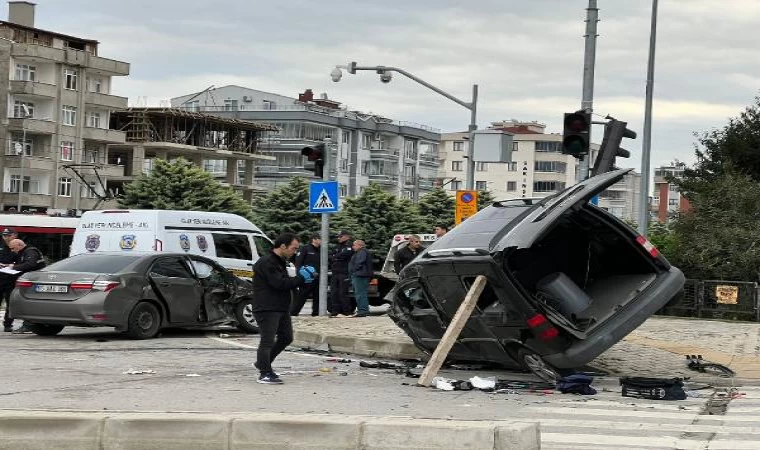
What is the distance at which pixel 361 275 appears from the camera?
23016 millimetres

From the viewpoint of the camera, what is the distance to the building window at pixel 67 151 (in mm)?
82250

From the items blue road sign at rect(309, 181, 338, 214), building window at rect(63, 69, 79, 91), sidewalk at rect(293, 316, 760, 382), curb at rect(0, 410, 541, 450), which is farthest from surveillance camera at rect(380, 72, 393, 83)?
building window at rect(63, 69, 79, 91)

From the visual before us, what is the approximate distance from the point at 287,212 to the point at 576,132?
146 feet

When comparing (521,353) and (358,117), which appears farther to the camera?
(358,117)

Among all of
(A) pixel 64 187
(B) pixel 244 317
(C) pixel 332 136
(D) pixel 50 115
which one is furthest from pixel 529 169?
(B) pixel 244 317

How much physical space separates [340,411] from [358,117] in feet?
362

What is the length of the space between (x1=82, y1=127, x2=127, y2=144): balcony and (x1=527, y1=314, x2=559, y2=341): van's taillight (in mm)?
74796

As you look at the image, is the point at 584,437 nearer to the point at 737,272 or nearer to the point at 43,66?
the point at 737,272

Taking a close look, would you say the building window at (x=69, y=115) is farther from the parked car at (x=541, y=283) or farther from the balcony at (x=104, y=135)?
the parked car at (x=541, y=283)

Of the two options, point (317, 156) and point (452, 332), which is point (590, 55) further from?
point (452, 332)

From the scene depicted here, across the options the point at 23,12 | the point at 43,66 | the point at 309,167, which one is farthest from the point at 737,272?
the point at 23,12

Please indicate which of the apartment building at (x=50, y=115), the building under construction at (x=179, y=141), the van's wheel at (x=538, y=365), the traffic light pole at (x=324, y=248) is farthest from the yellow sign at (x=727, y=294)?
the building under construction at (x=179, y=141)

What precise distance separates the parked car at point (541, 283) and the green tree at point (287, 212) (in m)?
45.4

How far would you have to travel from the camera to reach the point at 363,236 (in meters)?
61.9
